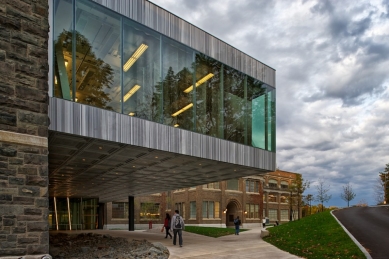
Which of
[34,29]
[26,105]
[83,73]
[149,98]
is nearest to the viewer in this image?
[26,105]

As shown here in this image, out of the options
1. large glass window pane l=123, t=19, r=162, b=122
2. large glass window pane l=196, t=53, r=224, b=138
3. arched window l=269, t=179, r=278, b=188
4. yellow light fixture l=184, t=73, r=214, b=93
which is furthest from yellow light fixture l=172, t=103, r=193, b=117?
arched window l=269, t=179, r=278, b=188

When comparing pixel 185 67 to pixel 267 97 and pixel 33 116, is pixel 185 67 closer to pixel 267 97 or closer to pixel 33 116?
pixel 267 97

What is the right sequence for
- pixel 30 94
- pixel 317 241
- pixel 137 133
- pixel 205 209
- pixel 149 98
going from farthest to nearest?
pixel 205 209 → pixel 317 241 → pixel 149 98 → pixel 137 133 → pixel 30 94

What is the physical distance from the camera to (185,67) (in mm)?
17047

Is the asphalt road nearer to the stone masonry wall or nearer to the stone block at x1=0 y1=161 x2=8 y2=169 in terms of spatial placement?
the stone masonry wall

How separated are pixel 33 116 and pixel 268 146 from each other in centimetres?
1549

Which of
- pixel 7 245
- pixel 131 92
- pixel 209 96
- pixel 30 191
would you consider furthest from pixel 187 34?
pixel 7 245

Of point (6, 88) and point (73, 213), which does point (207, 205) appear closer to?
point (73, 213)

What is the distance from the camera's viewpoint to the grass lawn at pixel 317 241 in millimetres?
14002

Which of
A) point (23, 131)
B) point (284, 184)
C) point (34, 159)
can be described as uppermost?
point (23, 131)

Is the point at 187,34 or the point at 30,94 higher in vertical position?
the point at 187,34

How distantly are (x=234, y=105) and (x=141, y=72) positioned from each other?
6639mm

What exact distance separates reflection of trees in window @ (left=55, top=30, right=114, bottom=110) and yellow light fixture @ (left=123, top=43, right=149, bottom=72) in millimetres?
677

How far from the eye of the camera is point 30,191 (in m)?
8.47
